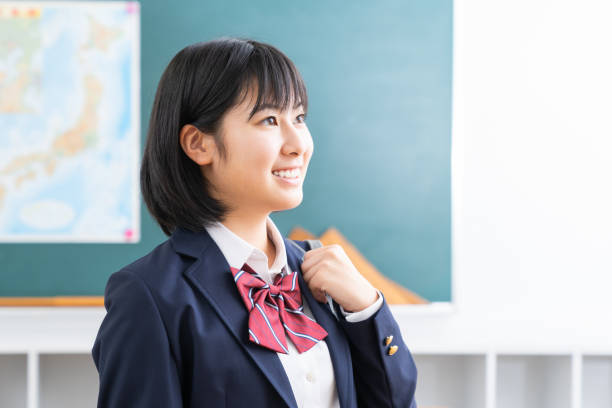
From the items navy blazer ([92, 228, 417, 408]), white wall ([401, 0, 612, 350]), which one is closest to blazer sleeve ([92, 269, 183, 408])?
navy blazer ([92, 228, 417, 408])

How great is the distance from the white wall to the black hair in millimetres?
1387

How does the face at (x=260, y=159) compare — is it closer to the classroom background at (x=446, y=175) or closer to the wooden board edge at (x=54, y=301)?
the classroom background at (x=446, y=175)

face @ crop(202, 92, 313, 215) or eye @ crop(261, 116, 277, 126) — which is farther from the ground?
eye @ crop(261, 116, 277, 126)

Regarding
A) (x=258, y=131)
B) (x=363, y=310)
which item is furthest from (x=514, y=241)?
(x=258, y=131)

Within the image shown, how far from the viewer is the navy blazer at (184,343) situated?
841mm

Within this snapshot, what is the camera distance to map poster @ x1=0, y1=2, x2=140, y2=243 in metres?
2.07

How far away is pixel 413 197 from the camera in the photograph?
217cm

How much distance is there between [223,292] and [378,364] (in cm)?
34

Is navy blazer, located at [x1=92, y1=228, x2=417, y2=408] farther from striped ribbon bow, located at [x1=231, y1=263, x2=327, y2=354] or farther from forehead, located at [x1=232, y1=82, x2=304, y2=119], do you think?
forehead, located at [x1=232, y1=82, x2=304, y2=119]

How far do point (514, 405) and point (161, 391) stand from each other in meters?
1.95

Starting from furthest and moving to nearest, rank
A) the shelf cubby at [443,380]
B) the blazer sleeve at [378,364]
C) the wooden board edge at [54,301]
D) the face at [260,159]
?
1. the shelf cubby at [443,380]
2. the wooden board edge at [54,301]
3. the blazer sleeve at [378,364]
4. the face at [260,159]

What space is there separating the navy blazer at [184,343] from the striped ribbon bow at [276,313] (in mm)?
17

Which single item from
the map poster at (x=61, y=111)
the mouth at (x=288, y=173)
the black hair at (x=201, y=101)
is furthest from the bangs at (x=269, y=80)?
the map poster at (x=61, y=111)

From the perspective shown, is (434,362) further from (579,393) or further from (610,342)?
(610,342)
